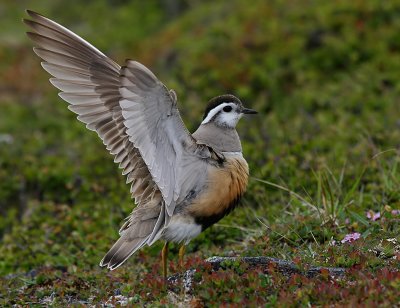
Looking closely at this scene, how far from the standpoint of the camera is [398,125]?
12195mm

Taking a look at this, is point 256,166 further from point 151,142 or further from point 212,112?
point 151,142

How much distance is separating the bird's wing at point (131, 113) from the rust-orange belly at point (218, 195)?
0.41 ft

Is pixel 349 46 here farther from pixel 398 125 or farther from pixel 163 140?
pixel 163 140

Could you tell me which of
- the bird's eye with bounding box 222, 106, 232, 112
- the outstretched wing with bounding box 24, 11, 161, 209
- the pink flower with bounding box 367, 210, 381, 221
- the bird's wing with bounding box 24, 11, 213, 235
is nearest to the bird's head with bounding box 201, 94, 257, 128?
the bird's eye with bounding box 222, 106, 232, 112

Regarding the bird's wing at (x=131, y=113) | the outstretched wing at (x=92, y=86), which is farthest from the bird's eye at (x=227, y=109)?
the outstretched wing at (x=92, y=86)

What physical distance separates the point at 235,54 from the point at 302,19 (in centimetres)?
168

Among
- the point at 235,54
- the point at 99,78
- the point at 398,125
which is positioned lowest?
the point at 398,125

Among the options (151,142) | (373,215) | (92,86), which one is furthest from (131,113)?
(373,215)

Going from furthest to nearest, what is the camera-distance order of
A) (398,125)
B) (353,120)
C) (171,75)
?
(171,75)
(353,120)
(398,125)

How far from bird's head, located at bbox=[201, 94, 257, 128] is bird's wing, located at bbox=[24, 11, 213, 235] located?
0.74 metres

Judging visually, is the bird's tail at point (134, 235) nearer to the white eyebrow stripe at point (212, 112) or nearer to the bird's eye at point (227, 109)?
the white eyebrow stripe at point (212, 112)

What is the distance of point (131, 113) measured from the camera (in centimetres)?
704

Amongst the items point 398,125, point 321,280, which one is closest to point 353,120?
point 398,125

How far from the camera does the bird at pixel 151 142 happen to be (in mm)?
7078
